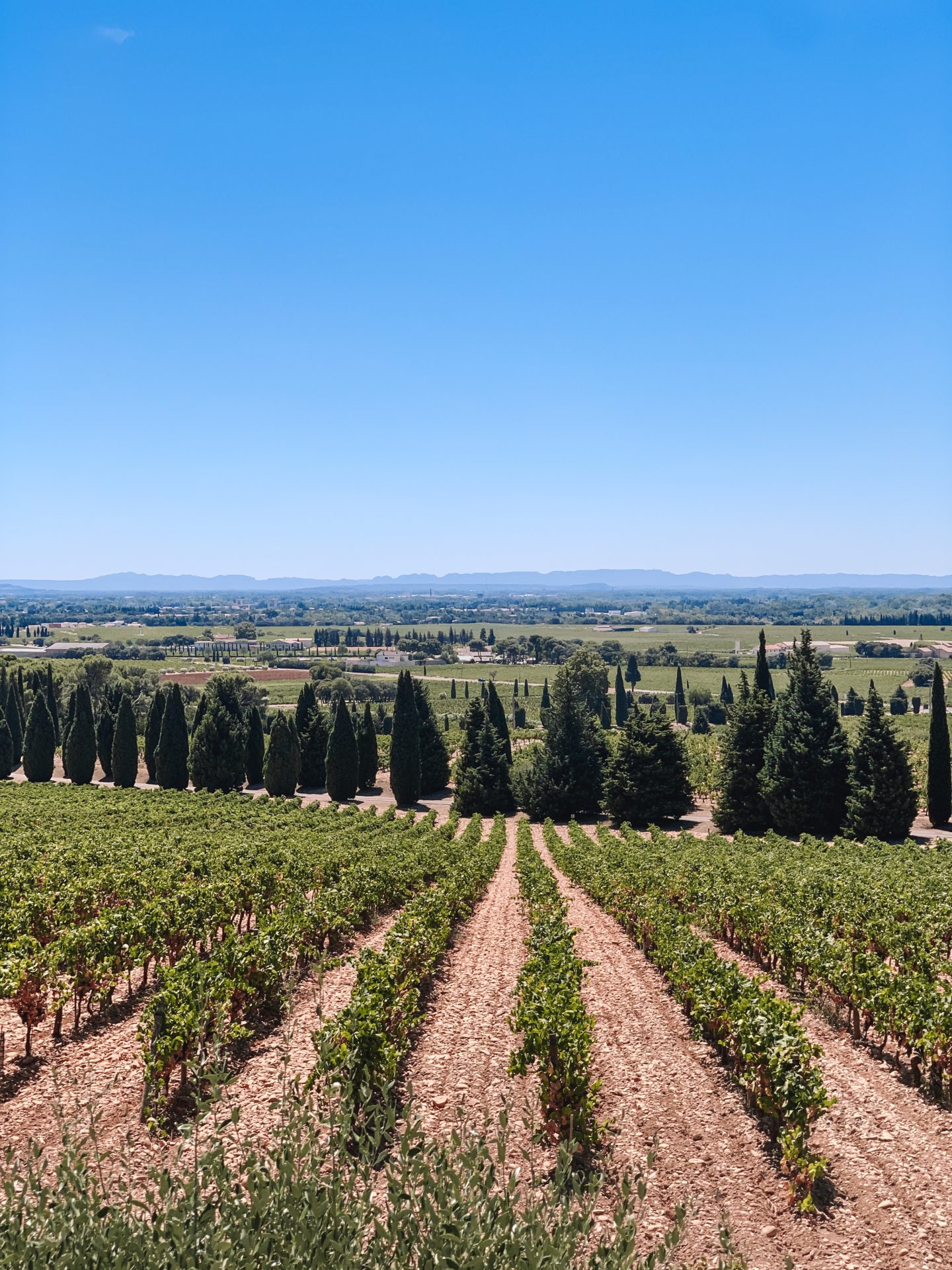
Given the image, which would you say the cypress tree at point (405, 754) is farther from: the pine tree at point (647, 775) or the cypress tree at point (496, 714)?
the pine tree at point (647, 775)

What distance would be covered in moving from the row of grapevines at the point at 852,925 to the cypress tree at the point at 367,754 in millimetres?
32360

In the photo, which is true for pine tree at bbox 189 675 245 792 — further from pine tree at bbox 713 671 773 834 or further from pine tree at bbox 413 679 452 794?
pine tree at bbox 713 671 773 834

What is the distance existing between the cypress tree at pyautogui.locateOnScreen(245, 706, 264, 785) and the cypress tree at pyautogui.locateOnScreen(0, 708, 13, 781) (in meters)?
20.8

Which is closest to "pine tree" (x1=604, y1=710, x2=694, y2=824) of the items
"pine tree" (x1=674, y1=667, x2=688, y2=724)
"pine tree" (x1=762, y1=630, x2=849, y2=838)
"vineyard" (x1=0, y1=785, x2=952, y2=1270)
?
"pine tree" (x1=762, y1=630, x2=849, y2=838)

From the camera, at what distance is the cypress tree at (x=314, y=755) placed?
54.5 m

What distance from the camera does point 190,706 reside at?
8669 centimetres

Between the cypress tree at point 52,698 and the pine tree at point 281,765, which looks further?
the cypress tree at point 52,698

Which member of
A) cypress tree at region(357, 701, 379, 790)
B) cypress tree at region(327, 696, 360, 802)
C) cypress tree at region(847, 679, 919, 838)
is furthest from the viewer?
cypress tree at region(357, 701, 379, 790)

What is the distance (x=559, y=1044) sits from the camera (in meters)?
8.29

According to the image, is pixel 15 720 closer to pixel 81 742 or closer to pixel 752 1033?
pixel 81 742

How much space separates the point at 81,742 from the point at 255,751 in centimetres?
1320

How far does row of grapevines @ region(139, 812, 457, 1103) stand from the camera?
820 cm

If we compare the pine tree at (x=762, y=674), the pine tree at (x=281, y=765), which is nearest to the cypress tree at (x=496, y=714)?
the pine tree at (x=281, y=765)

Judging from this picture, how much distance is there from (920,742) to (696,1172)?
75.0 meters
